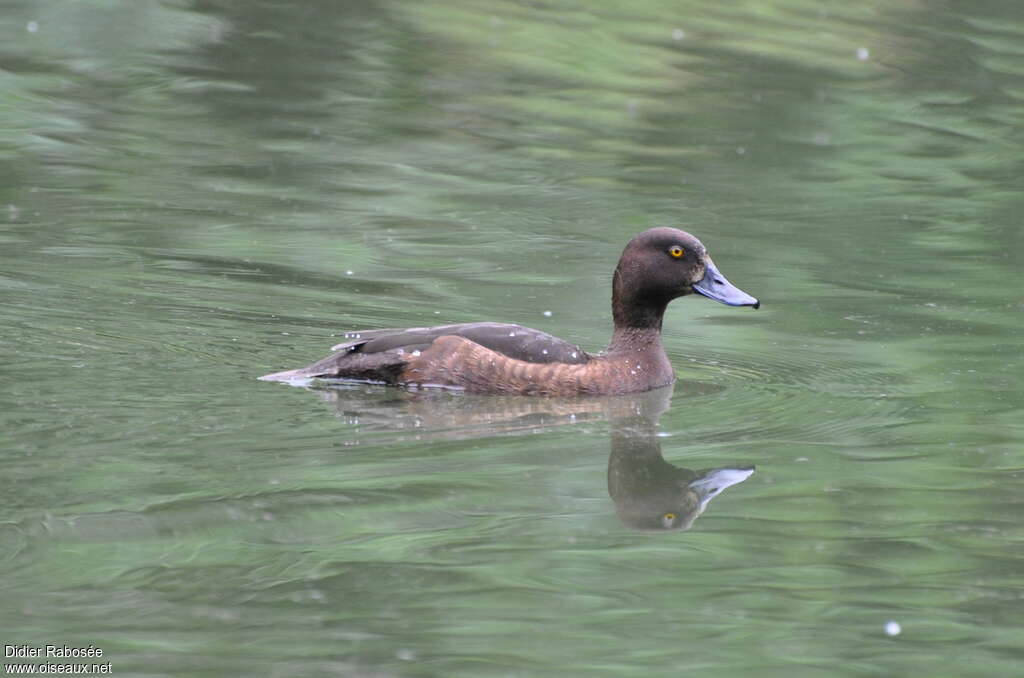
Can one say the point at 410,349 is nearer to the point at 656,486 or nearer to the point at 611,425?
the point at 611,425

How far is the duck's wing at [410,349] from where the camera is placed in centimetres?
968

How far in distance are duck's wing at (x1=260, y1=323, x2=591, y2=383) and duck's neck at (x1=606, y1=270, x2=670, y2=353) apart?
359mm

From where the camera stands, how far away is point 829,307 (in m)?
11.8

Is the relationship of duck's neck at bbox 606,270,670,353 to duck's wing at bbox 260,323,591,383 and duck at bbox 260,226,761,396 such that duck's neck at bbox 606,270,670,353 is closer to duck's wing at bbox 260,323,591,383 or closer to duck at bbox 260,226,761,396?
duck at bbox 260,226,761,396

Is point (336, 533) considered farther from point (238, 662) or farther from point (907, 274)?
point (907, 274)

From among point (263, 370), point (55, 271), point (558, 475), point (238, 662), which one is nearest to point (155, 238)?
point (55, 271)

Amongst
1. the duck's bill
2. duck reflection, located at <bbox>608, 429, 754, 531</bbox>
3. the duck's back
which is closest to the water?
duck reflection, located at <bbox>608, 429, 754, 531</bbox>

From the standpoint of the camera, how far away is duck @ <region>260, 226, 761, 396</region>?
9680 mm

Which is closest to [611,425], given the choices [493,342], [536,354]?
[536,354]

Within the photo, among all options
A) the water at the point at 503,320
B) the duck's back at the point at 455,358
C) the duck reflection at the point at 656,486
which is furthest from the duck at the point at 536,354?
the duck reflection at the point at 656,486

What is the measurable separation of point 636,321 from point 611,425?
4.05ft

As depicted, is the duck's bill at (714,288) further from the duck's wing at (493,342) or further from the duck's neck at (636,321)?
the duck's wing at (493,342)

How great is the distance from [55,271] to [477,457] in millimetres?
4698

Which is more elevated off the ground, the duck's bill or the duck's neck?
the duck's bill
